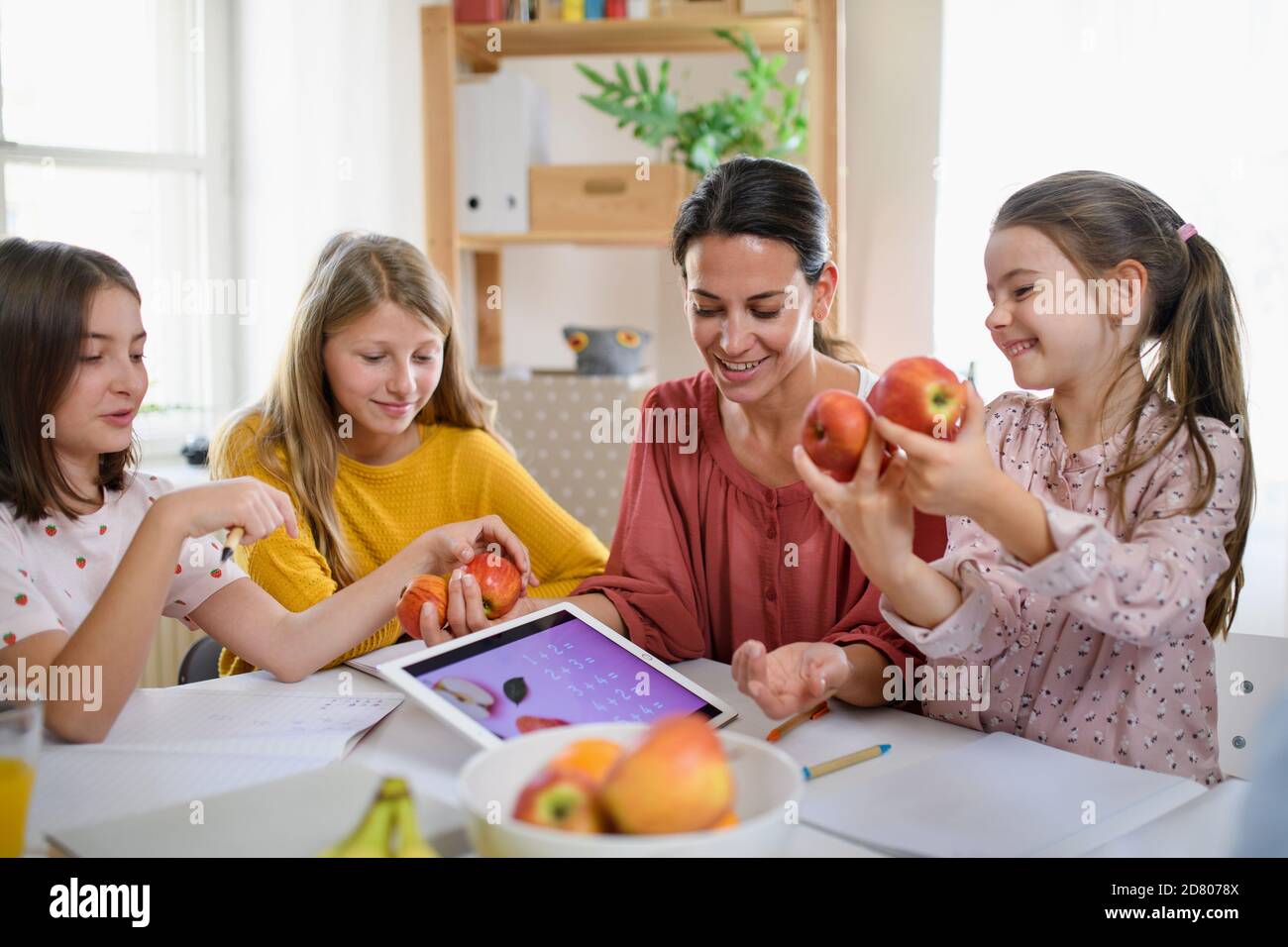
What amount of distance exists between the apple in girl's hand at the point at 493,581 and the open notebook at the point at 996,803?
51 cm

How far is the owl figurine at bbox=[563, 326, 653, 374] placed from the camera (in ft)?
9.53

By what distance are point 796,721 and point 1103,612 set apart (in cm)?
32

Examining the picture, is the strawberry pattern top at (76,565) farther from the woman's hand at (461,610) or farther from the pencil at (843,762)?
the pencil at (843,762)

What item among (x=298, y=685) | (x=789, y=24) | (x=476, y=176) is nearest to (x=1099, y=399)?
(x=298, y=685)

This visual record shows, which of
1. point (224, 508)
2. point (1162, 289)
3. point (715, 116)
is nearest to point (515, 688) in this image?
point (224, 508)

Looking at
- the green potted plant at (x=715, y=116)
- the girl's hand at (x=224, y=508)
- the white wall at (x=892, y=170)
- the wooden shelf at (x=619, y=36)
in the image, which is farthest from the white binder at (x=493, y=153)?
the girl's hand at (x=224, y=508)

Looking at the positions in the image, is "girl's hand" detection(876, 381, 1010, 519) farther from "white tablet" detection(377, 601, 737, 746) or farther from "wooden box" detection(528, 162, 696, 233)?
"wooden box" detection(528, 162, 696, 233)

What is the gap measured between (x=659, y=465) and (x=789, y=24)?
173cm

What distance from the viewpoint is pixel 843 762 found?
3.34 ft

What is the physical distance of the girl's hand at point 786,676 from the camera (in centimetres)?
108

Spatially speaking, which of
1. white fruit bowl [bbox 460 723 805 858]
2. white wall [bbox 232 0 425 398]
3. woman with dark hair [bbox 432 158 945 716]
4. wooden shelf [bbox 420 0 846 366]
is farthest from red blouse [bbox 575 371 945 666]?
white wall [bbox 232 0 425 398]

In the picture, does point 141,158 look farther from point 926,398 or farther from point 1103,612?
point 1103,612

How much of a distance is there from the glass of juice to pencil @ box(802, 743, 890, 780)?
2.03 ft

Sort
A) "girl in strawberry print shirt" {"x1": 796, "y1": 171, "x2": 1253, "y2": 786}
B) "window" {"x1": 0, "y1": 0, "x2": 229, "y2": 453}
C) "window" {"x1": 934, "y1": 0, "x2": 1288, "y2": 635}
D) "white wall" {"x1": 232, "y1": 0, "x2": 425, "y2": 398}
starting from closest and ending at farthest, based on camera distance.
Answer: "girl in strawberry print shirt" {"x1": 796, "y1": 171, "x2": 1253, "y2": 786}, "window" {"x1": 934, "y1": 0, "x2": 1288, "y2": 635}, "window" {"x1": 0, "y1": 0, "x2": 229, "y2": 453}, "white wall" {"x1": 232, "y1": 0, "x2": 425, "y2": 398}
